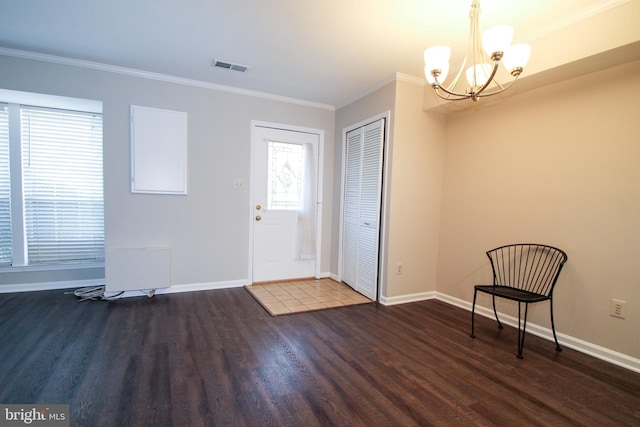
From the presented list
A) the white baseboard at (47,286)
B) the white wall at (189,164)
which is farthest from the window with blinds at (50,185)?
the white wall at (189,164)

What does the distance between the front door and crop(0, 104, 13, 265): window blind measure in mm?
2760

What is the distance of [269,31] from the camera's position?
8.57 ft

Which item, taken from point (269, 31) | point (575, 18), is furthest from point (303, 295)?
point (575, 18)

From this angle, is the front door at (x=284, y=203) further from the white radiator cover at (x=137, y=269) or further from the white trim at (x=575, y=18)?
the white trim at (x=575, y=18)

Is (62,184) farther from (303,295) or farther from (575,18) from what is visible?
(575,18)

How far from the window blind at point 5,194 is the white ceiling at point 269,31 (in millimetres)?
1009

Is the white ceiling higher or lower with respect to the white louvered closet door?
higher

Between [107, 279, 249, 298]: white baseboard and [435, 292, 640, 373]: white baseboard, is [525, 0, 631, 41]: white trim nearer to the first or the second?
[435, 292, 640, 373]: white baseboard

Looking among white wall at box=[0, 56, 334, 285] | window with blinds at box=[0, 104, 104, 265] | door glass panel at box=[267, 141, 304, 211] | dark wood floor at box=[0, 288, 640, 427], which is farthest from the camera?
door glass panel at box=[267, 141, 304, 211]

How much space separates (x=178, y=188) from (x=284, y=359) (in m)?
2.43

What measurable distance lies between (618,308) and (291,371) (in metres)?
2.47

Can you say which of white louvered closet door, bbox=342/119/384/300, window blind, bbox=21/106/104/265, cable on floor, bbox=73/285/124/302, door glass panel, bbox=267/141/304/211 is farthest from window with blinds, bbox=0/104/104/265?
white louvered closet door, bbox=342/119/384/300

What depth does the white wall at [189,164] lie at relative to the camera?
3.35m

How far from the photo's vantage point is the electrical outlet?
7.59 feet
